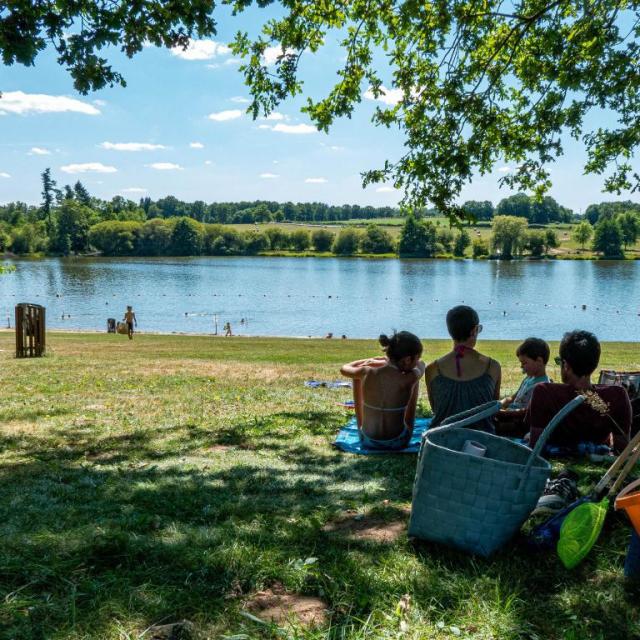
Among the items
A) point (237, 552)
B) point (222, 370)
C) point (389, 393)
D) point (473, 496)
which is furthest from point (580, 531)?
point (222, 370)

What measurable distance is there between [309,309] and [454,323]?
4984cm

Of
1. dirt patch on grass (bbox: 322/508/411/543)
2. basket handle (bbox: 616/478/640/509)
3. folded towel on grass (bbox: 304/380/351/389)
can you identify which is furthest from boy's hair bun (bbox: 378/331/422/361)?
folded towel on grass (bbox: 304/380/351/389)

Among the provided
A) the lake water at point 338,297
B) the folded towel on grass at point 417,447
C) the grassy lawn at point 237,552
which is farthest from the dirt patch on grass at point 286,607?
the lake water at point 338,297

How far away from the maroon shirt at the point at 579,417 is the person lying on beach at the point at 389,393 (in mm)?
1161

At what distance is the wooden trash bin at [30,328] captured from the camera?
17391mm

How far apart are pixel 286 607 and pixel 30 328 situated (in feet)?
55.8

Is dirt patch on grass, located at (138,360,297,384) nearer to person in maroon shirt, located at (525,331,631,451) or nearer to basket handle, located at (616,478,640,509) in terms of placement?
person in maroon shirt, located at (525,331,631,451)

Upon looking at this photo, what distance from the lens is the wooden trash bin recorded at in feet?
57.1

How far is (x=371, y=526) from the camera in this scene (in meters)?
3.87

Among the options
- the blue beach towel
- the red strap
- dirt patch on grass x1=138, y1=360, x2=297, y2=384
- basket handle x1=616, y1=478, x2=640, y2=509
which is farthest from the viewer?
dirt patch on grass x1=138, y1=360, x2=297, y2=384

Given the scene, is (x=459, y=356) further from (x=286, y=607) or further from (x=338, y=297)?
(x=338, y=297)

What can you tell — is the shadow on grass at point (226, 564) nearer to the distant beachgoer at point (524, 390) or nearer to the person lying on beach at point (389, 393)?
the person lying on beach at point (389, 393)

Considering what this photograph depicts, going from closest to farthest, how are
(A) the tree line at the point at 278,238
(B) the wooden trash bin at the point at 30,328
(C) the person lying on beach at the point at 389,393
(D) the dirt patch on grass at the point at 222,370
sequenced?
(C) the person lying on beach at the point at 389,393 → (D) the dirt patch on grass at the point at 222,370 → (B) the wooden trash bin at the point at 30,328 → (A) the tree line at the point at 278,238

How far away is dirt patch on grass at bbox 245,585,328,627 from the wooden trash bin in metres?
16.5
